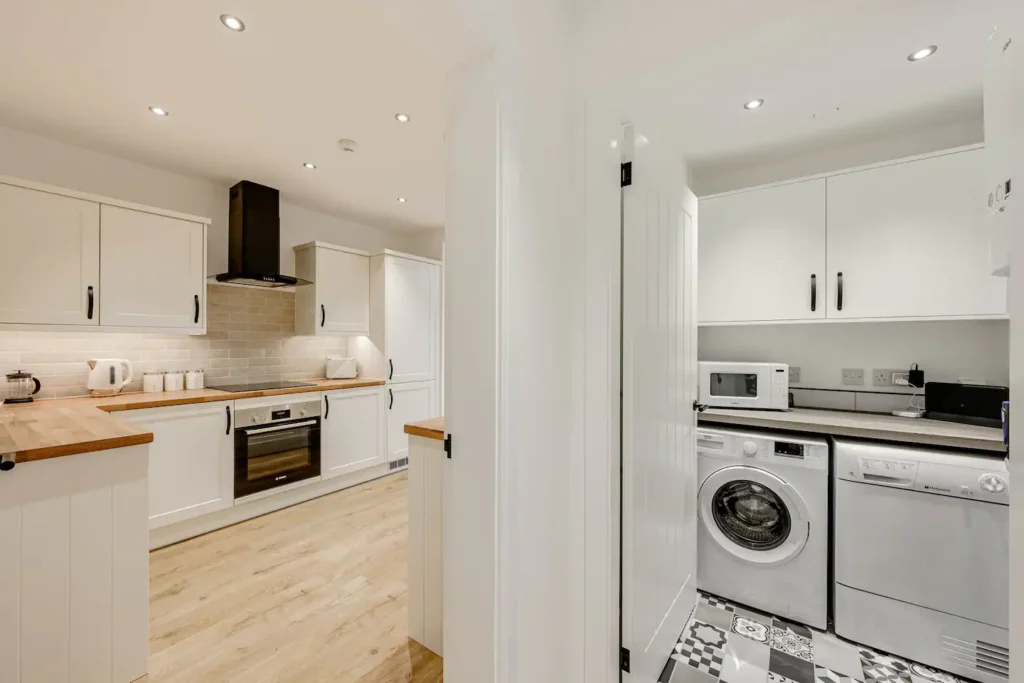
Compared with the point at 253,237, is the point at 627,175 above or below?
below

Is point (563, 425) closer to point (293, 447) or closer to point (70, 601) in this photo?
point (70, 601)

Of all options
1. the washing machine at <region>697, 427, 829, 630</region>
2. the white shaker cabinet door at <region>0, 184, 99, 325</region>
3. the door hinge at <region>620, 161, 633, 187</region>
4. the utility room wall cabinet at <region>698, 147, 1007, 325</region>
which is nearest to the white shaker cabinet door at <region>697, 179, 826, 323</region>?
the utility room wall cabinet at <region>698, 147, 1007, 325</region>

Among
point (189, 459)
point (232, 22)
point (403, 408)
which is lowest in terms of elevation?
point (189, 459)

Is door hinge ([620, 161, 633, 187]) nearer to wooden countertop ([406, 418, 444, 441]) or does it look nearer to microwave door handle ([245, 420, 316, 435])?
wooden countertop ([406, 418, 444, 441])

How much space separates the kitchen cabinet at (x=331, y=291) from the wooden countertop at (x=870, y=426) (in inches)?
120

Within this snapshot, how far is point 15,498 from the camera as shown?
52.2 inches

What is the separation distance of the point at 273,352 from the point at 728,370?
3.56 meters

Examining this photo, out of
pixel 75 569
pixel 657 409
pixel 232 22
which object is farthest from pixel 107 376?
pixel 657 409

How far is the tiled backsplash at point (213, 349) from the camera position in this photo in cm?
260

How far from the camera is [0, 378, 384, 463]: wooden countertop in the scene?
1.38 meters

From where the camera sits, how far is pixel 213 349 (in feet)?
10.9

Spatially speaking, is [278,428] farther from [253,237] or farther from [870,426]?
[870,426]

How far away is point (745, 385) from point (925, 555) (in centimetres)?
95

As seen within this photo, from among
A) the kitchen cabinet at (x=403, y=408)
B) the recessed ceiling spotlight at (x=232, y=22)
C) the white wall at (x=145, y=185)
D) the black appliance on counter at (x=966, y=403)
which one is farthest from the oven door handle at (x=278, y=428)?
the black appliance on counter at (x=966, y=403)
